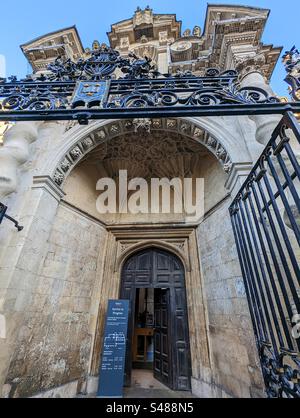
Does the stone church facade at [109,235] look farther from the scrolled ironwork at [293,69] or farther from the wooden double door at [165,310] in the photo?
the scrolled ironwork at [293,69]

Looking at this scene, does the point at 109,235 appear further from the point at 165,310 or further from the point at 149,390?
the point at 149,390

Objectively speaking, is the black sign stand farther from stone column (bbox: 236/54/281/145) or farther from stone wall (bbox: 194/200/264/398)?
stone column (bbox: 236/54/281/145)

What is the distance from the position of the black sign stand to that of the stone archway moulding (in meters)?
2.43

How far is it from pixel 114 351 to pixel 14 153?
136 inches

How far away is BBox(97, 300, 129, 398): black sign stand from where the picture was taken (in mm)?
3041

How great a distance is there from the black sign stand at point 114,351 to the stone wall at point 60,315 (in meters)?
0.48

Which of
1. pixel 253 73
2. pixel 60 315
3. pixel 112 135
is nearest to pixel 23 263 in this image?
pixel 60 315

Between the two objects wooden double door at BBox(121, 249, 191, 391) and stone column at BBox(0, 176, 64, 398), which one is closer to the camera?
stone column at BBox(0, 176, 64, 398)

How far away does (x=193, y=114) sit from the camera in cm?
171

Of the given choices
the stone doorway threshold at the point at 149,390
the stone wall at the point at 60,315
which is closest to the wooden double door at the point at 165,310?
the stone doorway threshold at the point at 149,390

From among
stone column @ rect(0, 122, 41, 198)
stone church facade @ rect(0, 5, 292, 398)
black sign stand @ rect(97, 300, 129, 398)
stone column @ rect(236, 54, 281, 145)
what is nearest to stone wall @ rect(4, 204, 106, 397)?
stone church facade @ rect(0, 5, 292, 398)

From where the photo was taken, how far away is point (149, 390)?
3635 mm

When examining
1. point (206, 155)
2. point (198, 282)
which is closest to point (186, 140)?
point (206, 155)

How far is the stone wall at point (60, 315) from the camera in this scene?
2.55 m
